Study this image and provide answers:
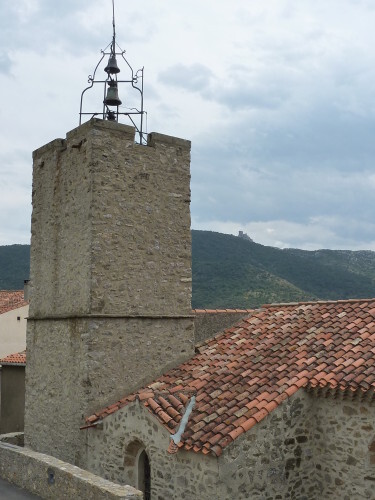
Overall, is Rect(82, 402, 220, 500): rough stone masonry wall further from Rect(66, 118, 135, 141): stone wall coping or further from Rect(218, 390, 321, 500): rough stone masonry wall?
Rect(66, 118, 135, 141): stone wall coping

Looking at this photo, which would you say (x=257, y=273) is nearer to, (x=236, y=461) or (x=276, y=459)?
(x=276, y=459)

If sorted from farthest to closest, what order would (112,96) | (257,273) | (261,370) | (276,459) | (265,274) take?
1. (257,273)
2. (265,274)
3. (112,96)
4. (261,370)
5. (276,459)

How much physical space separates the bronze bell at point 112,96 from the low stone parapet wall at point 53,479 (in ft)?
24.8

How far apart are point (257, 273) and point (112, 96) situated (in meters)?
39.3

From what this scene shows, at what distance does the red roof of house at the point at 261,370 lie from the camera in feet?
29.0

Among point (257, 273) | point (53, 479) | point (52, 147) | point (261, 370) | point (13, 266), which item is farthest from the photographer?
point (13, 266)

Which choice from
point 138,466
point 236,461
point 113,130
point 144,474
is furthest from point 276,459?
point 113,130

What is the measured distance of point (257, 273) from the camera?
50656mm

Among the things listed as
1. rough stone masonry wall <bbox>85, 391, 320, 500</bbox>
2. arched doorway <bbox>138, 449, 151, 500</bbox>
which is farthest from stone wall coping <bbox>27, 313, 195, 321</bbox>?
arched doorway <bbox>138, 449, 151, 500</bbox>

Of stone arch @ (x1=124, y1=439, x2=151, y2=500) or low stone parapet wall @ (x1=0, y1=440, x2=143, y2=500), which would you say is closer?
low stone parapet wall @ (x1=0, y1=440, x2=143, y2=500)

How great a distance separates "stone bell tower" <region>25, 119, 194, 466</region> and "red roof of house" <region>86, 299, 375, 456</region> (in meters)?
0.75

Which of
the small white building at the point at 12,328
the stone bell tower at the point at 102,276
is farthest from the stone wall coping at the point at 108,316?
the small white building at the point at 12,328

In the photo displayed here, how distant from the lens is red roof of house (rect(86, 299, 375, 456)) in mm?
8836

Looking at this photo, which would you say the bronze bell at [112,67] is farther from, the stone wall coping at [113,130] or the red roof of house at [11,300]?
the red roof of house at [11,300]
